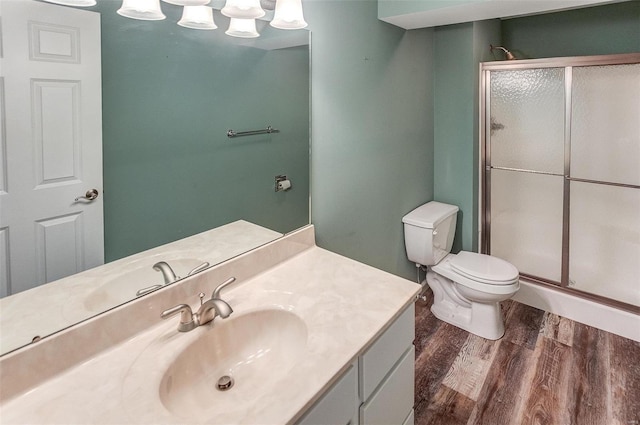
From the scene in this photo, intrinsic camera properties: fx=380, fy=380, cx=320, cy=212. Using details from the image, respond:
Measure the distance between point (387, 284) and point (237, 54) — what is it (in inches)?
40.7

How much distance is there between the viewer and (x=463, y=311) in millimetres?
2615

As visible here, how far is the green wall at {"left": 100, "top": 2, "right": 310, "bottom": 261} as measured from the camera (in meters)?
1.13

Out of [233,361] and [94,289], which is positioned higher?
[94,289]

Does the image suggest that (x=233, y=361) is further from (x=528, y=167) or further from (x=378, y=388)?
(x=528, y=167)

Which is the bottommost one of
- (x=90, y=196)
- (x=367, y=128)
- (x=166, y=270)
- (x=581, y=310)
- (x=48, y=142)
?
(x=581, y=310)

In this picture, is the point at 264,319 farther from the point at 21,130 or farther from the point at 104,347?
the point at 21,130

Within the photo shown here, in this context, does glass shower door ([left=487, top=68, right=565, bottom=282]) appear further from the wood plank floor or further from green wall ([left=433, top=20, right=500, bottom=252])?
the wood plank floor

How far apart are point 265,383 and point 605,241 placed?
2585 millimetres

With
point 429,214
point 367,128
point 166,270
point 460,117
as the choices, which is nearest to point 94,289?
point 166,270

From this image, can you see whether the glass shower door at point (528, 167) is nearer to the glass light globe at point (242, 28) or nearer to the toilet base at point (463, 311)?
the toilet base at point (463, 311)

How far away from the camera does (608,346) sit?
237cm

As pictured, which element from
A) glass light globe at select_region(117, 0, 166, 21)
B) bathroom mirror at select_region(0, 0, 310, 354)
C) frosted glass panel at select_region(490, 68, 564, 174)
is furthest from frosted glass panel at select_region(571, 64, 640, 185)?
glass light globe at select_region(117, 0, 166, 21)

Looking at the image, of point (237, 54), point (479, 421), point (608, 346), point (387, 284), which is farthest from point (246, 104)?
point (608, 346)

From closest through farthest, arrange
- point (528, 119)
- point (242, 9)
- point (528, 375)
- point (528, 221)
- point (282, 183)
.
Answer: point (242, 9) < point (282, 183) < point (528, 375) < point (528, 119) < point (528, 221)
